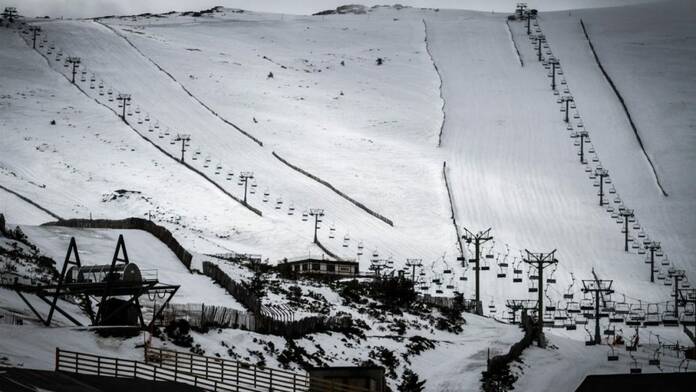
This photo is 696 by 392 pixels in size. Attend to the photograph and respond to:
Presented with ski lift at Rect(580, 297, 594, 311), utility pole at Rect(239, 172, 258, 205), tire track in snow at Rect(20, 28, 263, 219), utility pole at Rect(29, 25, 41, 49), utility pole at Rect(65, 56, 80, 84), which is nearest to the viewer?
ski lift at Rect(580, 297, 594, 311)

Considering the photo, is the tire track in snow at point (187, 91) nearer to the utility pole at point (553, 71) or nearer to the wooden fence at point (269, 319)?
the utility pole at point (553, 71)

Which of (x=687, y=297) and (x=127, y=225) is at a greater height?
(x=127, y=225)

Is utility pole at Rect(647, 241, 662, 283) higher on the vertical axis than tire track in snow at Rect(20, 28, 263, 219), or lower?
lower

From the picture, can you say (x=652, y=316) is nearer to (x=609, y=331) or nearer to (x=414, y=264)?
(x=609, y=331)

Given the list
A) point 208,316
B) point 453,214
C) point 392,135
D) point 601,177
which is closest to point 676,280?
point 453,214

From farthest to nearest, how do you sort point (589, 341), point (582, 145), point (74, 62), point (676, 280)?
point (74, 62) < point (582, 145) < point (676, 280) < point (589, 341)

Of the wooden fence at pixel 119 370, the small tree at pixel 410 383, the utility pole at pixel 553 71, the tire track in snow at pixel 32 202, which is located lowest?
the tire track in snow at pixel 32 202

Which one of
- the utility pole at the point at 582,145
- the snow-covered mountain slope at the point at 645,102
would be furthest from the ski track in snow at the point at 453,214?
the snow-covered mountain slope at the point at 645,102

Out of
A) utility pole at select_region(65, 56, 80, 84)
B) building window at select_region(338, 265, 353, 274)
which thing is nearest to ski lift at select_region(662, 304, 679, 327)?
building window at select_region(338, 265, 353, 274)

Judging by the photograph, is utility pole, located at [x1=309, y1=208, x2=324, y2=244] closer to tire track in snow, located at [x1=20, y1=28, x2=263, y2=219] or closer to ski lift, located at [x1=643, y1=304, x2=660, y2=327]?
tire track in snow, located at [x1=20, y1=28, x2=263, y2=219]
